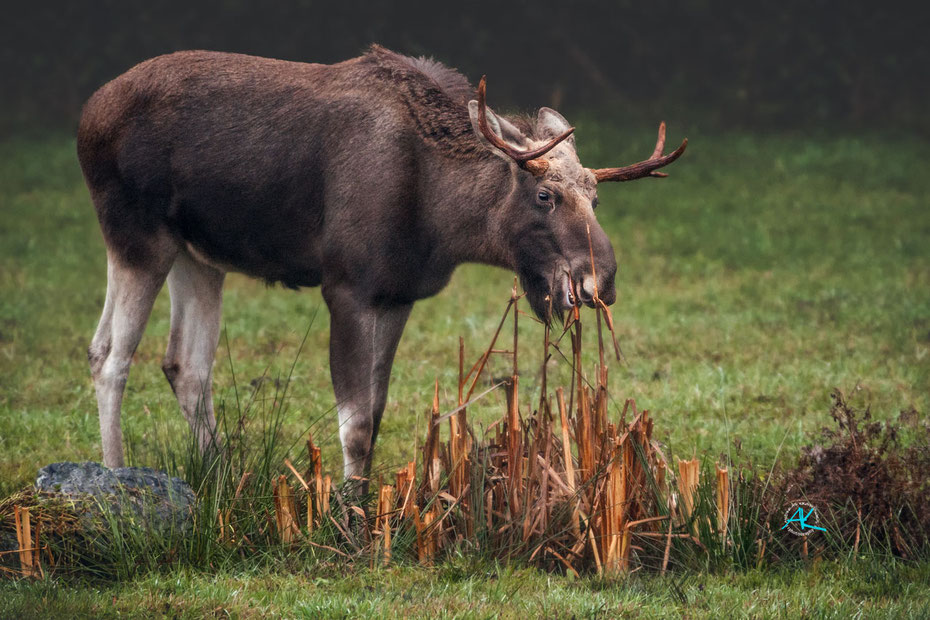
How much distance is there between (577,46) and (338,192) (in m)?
16.4

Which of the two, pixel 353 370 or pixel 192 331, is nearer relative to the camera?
pixel 353 370

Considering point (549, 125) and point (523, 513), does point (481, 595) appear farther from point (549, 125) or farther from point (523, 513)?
point (549, 125)

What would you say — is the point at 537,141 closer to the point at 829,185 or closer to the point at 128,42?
the point at 829,185

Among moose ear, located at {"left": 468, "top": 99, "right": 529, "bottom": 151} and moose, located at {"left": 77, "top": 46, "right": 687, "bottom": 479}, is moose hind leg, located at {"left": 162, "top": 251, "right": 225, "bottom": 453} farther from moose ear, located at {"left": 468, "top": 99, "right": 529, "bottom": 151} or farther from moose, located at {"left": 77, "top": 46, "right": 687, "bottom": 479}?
moose ear, located at {"left": 468, "top": 99, "right": 529, "bottom": 151}

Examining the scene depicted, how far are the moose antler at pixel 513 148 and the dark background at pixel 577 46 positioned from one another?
599 inches

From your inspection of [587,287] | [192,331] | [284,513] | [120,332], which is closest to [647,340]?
[192,331]

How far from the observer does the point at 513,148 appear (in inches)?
251

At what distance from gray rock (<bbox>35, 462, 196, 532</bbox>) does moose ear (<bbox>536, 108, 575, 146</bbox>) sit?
8.44 ft

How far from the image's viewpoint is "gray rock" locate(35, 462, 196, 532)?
562 cm

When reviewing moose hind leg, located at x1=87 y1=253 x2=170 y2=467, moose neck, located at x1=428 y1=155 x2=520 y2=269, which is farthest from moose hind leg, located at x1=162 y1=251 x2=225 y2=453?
moose neck, located at x1=428 y1=155 x2=520 y2=269

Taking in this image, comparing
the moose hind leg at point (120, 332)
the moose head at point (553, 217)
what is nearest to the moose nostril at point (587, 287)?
the moose head at point (553, 217)

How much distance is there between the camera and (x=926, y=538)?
587cm

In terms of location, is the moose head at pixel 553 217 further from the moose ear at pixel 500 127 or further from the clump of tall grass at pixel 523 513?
the clump of tall grass at pixel 523 513

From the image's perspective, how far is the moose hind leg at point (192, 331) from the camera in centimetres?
744
